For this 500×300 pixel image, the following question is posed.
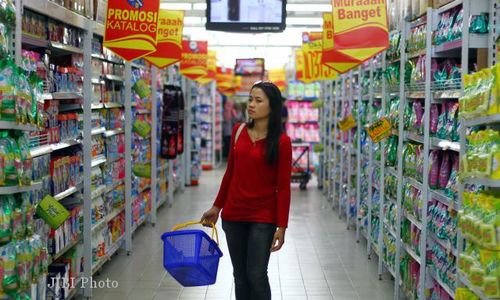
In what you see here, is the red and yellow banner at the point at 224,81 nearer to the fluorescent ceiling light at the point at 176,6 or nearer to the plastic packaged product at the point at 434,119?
the fluorescent ceiling light at the point at 176,6

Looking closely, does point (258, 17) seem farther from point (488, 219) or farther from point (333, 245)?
point (488, 219)

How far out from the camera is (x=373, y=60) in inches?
328

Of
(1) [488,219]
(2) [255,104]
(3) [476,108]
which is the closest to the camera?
(1) [488,219]

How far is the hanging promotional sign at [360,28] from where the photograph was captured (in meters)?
6.99

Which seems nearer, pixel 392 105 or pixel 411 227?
pixel 411 227

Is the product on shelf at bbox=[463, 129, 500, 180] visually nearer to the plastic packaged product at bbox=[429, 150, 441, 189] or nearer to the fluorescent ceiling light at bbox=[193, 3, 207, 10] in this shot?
the plastic packaged product at bbox=[429, 150, 441, 189]

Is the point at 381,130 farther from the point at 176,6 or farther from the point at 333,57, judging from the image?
the point at 176,6

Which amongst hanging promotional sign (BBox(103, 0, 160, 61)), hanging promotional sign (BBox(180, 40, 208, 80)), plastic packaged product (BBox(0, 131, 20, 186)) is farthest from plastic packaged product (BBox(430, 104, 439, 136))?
hanging promotional sign (BBox(180, 40, 208, 80))

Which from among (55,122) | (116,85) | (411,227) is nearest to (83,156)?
(55,122)

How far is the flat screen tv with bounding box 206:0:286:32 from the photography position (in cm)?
916

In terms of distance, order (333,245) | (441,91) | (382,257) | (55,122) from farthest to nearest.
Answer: (333,245)
(382,257)
(55,122)
(441,91)

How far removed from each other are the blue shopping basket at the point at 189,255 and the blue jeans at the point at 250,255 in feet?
0.53

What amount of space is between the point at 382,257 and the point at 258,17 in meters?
3.42

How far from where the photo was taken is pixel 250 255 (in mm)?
4531
